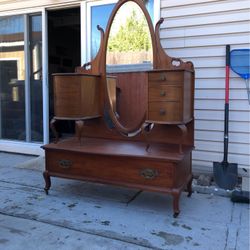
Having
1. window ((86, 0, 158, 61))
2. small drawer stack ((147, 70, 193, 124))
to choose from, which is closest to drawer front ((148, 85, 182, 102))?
small drawer stack ((147, 70, 193, 124))

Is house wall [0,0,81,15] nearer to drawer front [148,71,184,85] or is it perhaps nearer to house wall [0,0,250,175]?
house wall [0,0,250,175]

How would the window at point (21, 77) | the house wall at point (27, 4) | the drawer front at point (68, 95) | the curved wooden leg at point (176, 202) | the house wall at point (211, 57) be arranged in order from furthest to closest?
the window at point (21, 77), the house wall at point (27, 4), the house wall at point (211, 57), the drawer front at point (68, 95), the curved wooden leg at point (176, 202)

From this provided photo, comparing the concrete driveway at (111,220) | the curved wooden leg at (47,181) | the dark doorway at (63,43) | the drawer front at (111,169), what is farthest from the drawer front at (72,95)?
the dark doorway at (63,43)

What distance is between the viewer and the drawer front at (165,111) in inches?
100

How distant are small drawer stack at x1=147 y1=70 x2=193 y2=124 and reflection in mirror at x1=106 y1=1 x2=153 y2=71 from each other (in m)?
0.57

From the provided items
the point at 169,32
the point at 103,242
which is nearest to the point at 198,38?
the point at 169,32

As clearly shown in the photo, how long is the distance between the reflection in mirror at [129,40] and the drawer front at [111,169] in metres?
1.00

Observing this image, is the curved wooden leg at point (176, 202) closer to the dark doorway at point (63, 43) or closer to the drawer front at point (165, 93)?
the drawer front at point (165, 93)

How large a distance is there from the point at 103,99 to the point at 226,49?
1.25 m

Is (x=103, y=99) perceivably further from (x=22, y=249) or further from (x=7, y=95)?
(x=7, y=95)

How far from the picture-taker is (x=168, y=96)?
2545 mm

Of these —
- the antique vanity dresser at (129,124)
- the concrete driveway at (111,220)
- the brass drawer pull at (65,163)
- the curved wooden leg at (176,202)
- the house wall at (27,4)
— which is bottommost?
the concrete driveway at (111,220)

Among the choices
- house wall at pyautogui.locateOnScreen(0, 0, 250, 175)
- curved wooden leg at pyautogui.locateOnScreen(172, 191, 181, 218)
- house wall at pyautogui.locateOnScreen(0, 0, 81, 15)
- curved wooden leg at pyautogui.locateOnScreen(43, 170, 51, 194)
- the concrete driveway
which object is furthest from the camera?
house wall at pyautogui.locateOnScreen(0, 0, 81, 15)

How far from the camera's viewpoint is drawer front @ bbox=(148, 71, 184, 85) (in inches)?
98.8
